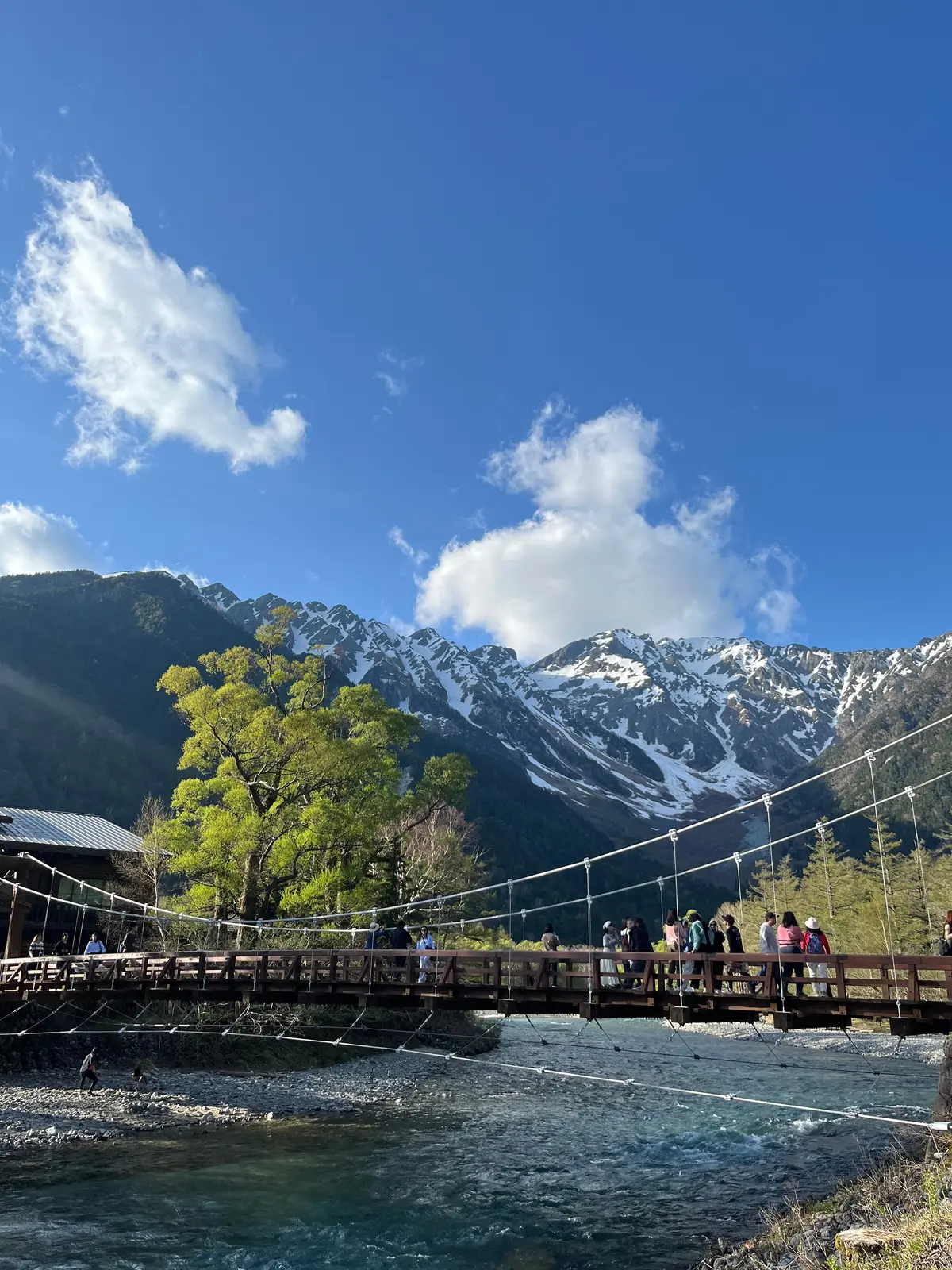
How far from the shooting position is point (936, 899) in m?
50.5

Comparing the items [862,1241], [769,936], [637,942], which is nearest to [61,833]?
[637,942]

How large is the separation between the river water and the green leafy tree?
7614 millimetres

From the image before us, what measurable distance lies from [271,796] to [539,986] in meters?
14.7

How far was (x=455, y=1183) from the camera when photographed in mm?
15734

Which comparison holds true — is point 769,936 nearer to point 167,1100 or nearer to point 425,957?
point 425,957

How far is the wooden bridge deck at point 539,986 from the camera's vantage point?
1358 centimetres

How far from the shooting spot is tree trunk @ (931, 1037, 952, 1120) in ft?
53.3

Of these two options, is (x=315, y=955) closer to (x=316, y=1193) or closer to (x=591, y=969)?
(x=316, y=1193)

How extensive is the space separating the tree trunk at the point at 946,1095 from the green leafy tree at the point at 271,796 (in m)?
17.1

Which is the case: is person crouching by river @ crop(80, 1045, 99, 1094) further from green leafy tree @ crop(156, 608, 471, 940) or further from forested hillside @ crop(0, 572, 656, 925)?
forested hillside @ crop(0, 572, 656, 925)

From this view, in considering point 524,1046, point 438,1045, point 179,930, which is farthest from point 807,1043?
point 179,930

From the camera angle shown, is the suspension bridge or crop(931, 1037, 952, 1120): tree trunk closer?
the suspension bridge

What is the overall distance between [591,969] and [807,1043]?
86.9 feet

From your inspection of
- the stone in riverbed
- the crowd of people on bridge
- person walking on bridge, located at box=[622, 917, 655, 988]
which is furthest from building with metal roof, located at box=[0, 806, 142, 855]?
the stone in riverbed
